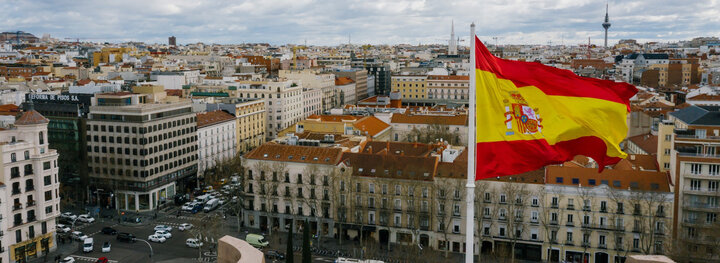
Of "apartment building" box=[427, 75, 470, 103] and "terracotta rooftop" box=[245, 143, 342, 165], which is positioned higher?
"apartment building" box=[427, 75, 470, 103]

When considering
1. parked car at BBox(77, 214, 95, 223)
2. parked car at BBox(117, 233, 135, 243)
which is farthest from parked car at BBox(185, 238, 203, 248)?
parked car at BBox(77, 214, 95, 223)

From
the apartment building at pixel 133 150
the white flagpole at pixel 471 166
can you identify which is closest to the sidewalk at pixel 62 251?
the apartment building at pixel 133 150

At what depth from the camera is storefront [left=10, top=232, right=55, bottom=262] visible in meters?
58.7

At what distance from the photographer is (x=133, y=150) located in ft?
254

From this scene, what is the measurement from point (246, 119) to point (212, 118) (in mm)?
11200

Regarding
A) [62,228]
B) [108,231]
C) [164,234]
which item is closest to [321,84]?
[108,231]

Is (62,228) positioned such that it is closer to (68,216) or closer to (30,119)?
(68,216)

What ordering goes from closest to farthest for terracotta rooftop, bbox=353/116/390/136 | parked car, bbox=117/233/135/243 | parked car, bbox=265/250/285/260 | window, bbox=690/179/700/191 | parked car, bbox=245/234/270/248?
window, bbox=690/179/700/191, parked car, bbox=265/250/285/260, parked car, bbox=245/234/270/248, parked car, bbox=117/233/135/243, terracotta rooftop, bbox=353/116/390/136

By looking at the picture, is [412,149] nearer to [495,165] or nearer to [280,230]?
[280,230]

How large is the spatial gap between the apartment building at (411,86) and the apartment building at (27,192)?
346 ft

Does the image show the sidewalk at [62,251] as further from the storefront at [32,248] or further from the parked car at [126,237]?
the parked car at [126,237]

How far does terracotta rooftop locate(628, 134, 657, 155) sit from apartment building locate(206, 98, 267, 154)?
57.8m

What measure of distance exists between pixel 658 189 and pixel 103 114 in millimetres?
62344

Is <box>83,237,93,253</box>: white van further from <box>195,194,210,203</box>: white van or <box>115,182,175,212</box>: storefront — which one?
<box>195,194,210,203</box>: white van
